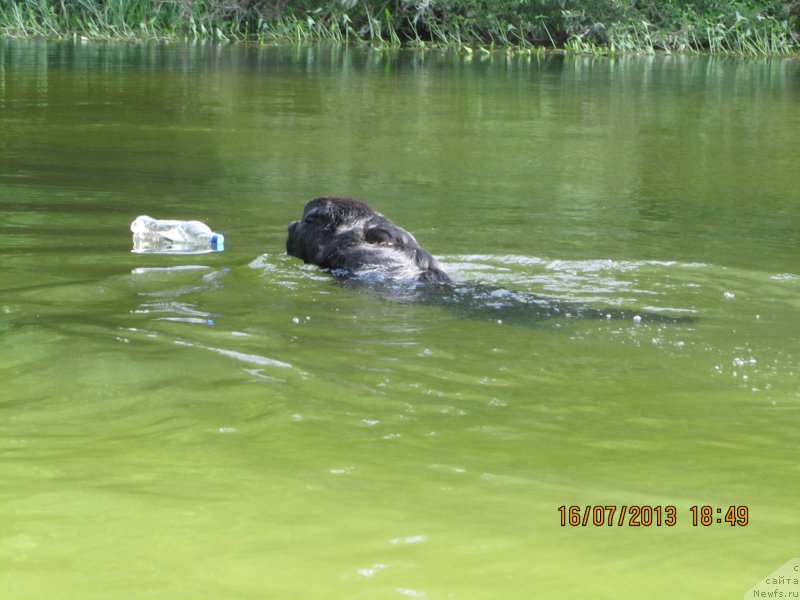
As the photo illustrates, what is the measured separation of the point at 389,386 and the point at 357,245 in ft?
8.84

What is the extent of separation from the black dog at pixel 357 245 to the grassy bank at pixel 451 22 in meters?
27.0

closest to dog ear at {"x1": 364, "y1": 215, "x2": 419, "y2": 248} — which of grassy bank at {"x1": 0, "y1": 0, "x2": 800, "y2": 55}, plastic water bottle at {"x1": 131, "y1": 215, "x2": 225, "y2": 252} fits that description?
plastic water bottle at {"x1": 131, "y1": 215, "x2": 225, "y2": 252}

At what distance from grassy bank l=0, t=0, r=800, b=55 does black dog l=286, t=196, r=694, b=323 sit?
2707 cm

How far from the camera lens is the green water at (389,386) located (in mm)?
3318

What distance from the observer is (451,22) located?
36.5 metres

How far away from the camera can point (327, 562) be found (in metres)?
3.26

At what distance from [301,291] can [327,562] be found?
4.03m

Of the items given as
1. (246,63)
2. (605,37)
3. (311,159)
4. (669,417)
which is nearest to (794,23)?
(605,37)

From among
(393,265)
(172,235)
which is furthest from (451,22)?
(393,265)

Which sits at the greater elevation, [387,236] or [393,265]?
[387,236]

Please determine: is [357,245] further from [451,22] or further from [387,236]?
[451,22]

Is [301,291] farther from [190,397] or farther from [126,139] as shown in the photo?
[126,139]

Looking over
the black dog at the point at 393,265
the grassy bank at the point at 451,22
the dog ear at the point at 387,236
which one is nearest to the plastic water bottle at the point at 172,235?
the black dog at the point at 393,265

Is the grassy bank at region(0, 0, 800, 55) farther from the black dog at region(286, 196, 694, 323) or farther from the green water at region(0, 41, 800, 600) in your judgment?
the black dog at region(286, 196, 694, 323)
